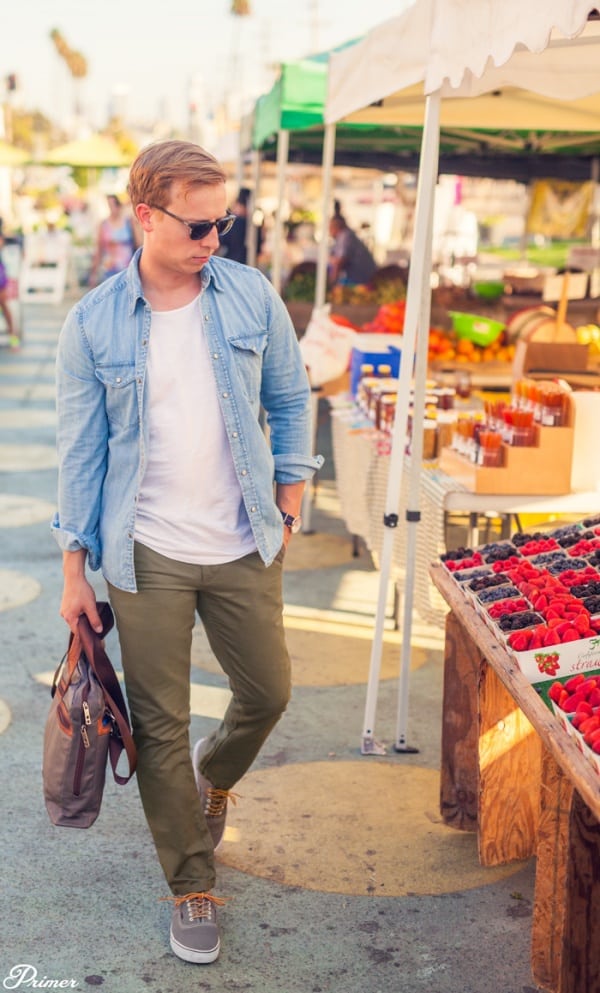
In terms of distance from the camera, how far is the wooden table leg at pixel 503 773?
11.0 ft

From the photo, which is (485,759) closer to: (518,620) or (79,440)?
(518,620)

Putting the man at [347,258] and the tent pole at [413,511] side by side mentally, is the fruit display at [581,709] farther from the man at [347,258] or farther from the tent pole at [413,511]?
the man at [347,258]

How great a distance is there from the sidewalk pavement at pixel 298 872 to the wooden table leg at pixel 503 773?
11 centimetres

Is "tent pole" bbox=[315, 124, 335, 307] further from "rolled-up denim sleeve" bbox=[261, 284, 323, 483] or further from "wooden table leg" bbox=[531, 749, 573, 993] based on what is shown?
"wooden table leg" bbox=[531, 749, 573, 993]

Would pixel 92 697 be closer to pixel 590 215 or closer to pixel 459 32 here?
pixel 459 32

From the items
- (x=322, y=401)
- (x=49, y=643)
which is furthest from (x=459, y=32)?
(x=322, y=401)

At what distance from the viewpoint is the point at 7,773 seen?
4.04 metres

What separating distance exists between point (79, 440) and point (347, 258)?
11696mm

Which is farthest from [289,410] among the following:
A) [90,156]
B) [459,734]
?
[90,156]

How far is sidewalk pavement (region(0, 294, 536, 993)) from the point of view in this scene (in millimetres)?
2971

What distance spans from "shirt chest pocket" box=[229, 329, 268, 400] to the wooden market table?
909 millimetres

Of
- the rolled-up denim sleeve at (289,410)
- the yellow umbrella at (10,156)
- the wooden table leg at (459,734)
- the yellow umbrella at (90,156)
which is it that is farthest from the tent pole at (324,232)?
the yellow umbrella at (90,156)

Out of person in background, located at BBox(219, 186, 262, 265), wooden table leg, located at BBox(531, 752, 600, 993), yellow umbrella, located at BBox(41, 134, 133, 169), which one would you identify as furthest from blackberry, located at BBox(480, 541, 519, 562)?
yellow umbrella, located at BBox(41, 134, 133, 169)

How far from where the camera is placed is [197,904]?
9.91ft
